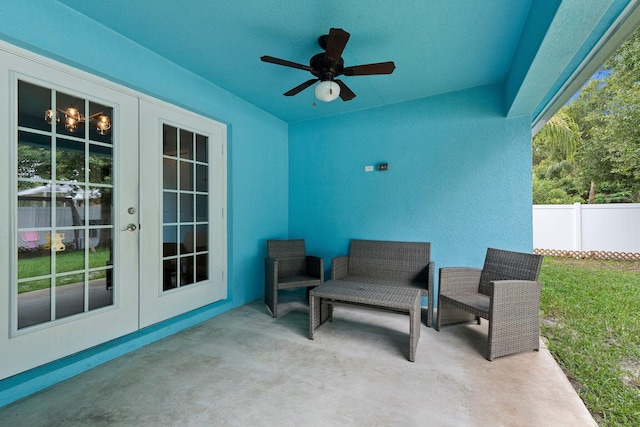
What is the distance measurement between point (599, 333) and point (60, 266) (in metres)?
4.66

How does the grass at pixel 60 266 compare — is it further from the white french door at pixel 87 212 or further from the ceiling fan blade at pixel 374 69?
the ceiling fan blade at pixel 374 69

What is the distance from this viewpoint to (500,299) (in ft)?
6.97

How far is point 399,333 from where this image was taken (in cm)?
262

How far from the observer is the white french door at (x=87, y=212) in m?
1.73

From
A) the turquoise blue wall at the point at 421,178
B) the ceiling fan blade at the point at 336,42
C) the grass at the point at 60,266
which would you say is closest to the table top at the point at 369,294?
the turquoise blue wall at the point at 421,178

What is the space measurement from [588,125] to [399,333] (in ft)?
12.7

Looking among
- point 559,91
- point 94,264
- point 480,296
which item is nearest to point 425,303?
point 480,296

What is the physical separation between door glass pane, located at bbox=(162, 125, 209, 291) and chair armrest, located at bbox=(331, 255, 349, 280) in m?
1.53

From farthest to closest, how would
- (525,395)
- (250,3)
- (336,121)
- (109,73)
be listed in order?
1. (336,121)
2. (109,73)
3. (250,3)
4. (525,395)

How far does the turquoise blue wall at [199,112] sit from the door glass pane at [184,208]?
1.07 ft

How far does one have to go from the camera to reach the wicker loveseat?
320 centimetres

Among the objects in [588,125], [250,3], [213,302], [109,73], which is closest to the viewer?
[250,3]

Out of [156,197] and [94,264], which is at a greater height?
[156,197]

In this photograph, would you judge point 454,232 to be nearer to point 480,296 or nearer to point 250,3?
point 480,296
